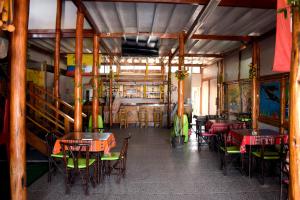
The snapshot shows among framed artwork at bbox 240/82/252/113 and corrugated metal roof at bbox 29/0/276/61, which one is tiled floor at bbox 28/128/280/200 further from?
framed artwork at bbox 240/82/252/113

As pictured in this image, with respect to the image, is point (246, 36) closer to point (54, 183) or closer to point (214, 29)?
point (214, 29)

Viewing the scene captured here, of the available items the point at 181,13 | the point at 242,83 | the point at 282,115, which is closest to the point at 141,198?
the point at 181,13

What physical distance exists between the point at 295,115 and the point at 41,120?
263 inches

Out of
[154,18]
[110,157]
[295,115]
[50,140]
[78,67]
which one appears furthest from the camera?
[154,18]

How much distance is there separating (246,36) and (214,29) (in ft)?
4.29

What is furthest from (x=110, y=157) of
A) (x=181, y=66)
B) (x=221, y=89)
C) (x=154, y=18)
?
(x=221, y=89)

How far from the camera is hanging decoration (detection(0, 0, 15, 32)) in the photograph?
2.22 metres

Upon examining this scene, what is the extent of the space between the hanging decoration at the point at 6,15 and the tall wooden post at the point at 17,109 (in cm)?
15

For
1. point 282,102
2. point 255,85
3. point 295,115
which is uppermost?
point 255,85

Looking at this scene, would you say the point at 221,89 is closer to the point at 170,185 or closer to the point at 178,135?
the point at 178,135

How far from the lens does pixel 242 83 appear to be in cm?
899

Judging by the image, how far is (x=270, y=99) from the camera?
680 centimetres

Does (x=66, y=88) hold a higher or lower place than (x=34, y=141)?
higher

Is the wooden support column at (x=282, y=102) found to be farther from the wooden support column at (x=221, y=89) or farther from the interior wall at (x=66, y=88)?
the interior wall at (x=66, y=88)
